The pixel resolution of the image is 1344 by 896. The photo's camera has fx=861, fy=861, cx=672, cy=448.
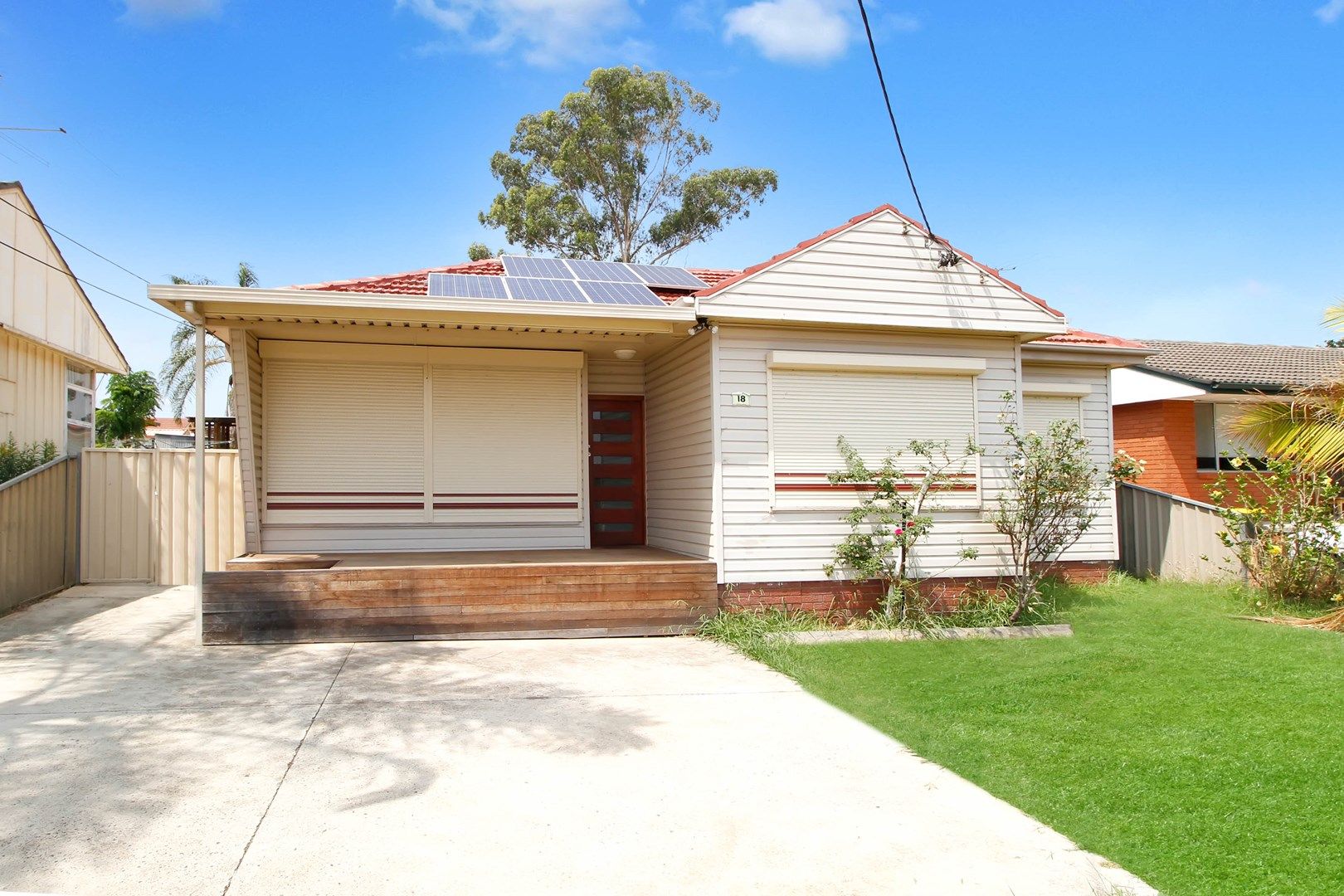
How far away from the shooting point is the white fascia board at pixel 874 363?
8.87m

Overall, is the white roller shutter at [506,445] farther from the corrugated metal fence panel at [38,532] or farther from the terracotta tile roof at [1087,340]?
the terracotta tile roof at [1087,340]

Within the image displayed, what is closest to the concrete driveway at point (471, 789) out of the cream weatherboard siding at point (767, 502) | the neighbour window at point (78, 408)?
the cream weatherboard siding at point (767, 502)

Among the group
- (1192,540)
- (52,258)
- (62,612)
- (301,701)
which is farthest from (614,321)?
(52,258)

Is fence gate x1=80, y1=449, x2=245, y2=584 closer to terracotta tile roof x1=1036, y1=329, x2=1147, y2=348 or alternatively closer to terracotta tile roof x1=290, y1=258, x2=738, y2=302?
terracotta tile roof x1=290, y1=258, x2=738, y2=302

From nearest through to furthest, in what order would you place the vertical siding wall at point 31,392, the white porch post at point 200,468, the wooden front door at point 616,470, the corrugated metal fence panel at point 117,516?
the white porch post at point 200,468, the corrugated metal fence panel at point 117,516, the wooden front door at point 616,470, the vertical siding wall at point 31,392

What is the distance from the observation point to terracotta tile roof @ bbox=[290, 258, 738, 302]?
8.73m

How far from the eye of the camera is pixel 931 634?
838cm

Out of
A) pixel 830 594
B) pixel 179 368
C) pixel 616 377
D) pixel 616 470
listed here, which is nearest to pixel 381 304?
pixel 616 377

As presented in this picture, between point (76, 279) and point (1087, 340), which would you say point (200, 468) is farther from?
point (1087, 340)

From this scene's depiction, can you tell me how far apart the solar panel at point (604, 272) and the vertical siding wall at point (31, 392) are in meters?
7.99

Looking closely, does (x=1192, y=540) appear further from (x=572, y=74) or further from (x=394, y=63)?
(x=572, y=74)

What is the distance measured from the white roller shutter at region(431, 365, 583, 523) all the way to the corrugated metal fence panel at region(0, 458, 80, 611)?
14.7 feet

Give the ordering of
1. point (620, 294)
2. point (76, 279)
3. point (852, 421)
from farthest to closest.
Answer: point (76, 279) < point (852, 421) < point (620, 294)

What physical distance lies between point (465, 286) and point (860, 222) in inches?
163
